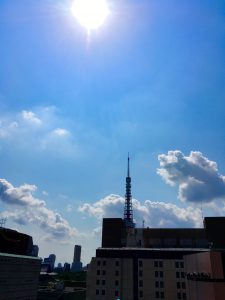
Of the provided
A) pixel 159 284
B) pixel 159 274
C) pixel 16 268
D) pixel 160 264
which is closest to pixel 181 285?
pixel 159 284

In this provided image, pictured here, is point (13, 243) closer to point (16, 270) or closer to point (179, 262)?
point (16, 270)

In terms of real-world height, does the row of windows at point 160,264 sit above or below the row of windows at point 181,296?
above

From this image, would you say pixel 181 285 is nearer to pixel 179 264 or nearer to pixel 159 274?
pixel 179 264

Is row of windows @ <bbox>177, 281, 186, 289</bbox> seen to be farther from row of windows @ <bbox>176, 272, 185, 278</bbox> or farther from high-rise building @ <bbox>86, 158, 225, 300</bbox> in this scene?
row of windows @ <bbox>176, 272, 185, 278</bbox>

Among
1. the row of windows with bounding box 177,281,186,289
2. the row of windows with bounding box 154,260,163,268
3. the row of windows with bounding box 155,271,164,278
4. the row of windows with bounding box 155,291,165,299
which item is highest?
the row of windows with bounding box 154,260,163,268

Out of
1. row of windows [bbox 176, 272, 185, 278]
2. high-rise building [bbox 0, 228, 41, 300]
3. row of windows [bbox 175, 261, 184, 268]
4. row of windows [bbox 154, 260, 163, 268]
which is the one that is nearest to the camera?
high-rise building [bbox 0, 228, 41, 300]

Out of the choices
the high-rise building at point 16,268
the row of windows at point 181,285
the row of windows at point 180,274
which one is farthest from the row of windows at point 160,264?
the high-rise building at point 16,268

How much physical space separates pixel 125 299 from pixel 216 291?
61.8 meters

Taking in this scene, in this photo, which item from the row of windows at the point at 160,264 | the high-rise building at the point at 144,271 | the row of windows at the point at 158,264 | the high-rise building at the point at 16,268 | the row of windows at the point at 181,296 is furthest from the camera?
the row of windows at the point at 158,264

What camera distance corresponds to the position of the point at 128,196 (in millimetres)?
191375

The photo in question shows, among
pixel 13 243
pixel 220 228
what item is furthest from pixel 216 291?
pixel 220 228

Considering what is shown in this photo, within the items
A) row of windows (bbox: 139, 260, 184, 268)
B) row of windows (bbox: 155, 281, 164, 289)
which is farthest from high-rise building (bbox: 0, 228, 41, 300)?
row of windows (bbox: 155, 281, 164, 289)

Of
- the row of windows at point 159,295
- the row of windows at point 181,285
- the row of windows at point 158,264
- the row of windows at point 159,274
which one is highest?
the row of windows at point 158,264

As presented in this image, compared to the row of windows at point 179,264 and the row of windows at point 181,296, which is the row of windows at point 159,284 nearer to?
the row of windows at point 181,296
